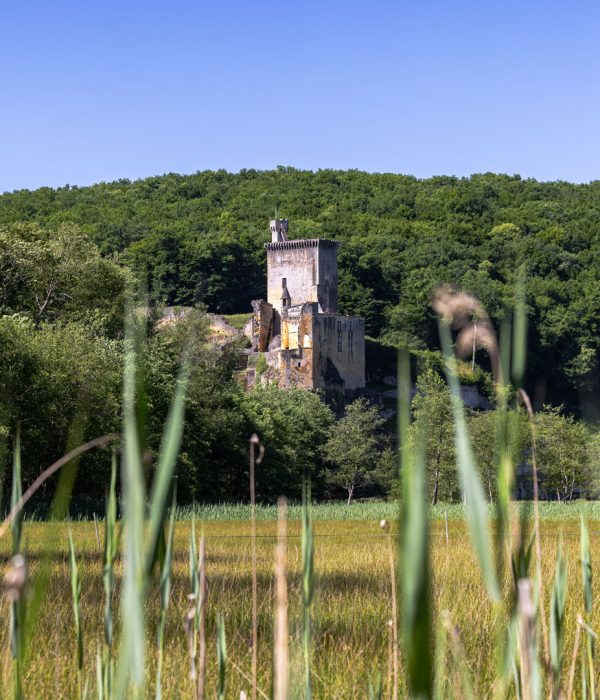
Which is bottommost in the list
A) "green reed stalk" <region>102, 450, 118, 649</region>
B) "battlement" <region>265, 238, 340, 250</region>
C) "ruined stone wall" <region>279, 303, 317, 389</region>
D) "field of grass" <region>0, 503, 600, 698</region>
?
"field of grass" <region>0, 503, 600, 698</region>

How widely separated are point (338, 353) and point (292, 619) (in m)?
51.9

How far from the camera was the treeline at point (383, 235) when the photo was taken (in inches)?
2918

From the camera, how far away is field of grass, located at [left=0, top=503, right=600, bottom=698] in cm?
430

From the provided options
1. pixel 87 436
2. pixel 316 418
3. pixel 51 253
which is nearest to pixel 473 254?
pixel 316 418

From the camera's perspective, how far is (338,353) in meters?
57.5

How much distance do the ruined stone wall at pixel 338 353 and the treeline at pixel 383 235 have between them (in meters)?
6.85

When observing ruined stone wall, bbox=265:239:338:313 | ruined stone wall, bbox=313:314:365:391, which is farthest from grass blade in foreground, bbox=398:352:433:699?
ruined stone wall, bbox=265:239:338:313

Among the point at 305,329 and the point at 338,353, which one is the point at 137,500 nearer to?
the point at 305,329

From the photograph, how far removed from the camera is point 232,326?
6041 cm

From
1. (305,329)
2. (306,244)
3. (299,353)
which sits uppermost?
(306,244)

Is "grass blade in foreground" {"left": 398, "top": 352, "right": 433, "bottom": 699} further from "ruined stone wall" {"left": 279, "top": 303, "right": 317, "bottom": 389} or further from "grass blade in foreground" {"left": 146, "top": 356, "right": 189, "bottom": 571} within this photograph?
"ruined stone wall" {"left": 279, "top": 303, "right": 317, "bottom": 389}

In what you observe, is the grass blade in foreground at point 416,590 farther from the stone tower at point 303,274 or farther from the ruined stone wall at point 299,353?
the stone tower at point 303,274

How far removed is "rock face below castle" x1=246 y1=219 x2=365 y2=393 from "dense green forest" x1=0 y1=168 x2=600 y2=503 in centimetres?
289

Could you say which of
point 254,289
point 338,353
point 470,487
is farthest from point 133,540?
point 254,289
